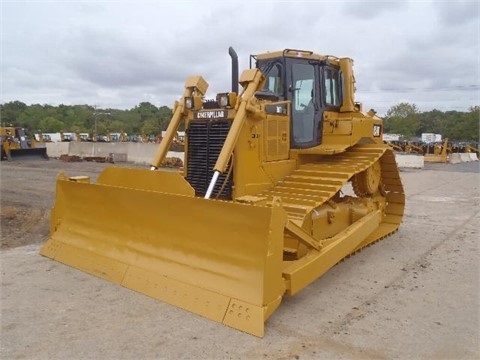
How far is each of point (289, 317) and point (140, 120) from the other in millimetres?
86029

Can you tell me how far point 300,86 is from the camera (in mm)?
6453

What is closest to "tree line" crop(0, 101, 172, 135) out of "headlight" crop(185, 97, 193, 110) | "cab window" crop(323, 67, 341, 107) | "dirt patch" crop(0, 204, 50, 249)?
"dirt patch" crop(0, 204, 50, 249)

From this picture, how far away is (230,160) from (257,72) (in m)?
1.18

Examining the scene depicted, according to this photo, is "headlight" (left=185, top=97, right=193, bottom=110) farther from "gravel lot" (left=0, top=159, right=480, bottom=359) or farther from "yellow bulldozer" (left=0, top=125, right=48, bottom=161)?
"yellow bulldozer" (left=0, top=125, right=48, bottom=161)

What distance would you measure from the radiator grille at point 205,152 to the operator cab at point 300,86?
0.82m

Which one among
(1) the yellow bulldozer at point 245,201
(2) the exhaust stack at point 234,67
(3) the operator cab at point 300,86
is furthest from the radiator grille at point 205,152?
(3) the operator cab at point 300,86

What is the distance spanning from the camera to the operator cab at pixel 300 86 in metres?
6.32

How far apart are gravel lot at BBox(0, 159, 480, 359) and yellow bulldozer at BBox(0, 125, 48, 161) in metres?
22.0

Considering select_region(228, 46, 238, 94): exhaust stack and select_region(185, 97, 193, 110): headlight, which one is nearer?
select_region(228, 46, 238, 94): exhaust stack

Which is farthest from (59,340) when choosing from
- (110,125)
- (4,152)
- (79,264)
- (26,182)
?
(110,125)

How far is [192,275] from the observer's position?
441 cm

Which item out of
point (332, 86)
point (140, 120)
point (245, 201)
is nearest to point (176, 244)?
point (245, 201)

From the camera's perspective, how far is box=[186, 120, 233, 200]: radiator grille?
568 centimetres

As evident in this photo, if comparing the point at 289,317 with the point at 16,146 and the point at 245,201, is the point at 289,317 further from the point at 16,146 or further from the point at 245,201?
the point at 16,146
